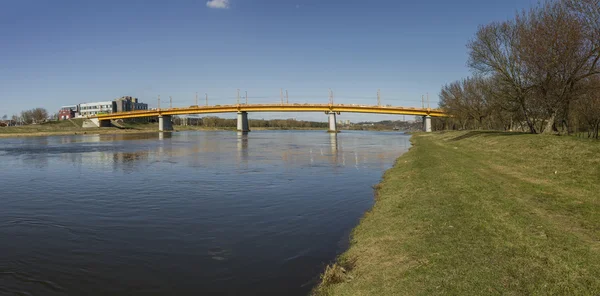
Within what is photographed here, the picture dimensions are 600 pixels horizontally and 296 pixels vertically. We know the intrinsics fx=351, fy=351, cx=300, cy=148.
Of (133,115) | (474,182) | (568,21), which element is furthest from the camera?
(133,115)

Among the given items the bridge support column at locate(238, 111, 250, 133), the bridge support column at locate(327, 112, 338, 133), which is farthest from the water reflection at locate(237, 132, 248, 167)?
the bridge support column at locate(327, 112, 338, 133)

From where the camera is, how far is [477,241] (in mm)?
8977

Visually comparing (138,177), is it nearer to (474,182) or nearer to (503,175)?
(474,182)

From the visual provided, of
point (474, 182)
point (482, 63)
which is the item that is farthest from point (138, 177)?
point (482, 63)

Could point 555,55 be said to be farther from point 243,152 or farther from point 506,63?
point 243,152

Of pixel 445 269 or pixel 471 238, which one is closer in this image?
pixel 445 269

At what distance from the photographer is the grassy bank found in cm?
684

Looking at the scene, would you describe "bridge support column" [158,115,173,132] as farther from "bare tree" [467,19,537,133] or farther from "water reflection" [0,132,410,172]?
"bare tree" [467,19,537,133]

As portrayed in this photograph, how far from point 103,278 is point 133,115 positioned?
151 meters

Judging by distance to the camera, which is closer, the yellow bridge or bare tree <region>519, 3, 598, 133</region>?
bare tree <region>519, 3, 598, 133</region>

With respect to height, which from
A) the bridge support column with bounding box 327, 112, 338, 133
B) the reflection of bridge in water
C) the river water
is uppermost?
the bridge support column with bounding box 327, 112, 338, 133

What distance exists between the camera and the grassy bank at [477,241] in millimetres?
6836

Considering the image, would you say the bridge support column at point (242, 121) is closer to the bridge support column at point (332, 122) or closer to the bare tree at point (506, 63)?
the bridge support column at point (332, 122)

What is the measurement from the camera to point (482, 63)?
4525 cm
